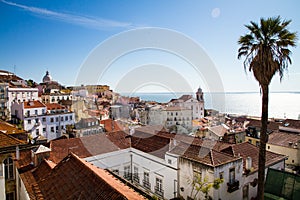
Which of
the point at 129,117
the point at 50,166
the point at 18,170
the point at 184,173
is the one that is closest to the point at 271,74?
the point at 184,173

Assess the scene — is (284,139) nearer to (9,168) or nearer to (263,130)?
(263,130)

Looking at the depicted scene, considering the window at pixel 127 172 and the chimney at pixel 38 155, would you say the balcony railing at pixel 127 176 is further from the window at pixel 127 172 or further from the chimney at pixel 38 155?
the chimney at pixel 38 155

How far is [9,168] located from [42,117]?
1081 inches

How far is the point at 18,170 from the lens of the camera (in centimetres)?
1191

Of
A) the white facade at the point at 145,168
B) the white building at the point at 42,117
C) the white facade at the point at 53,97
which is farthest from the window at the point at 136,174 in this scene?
the white facade at the point at 53,97

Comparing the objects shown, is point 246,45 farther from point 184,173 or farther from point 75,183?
point 75,183

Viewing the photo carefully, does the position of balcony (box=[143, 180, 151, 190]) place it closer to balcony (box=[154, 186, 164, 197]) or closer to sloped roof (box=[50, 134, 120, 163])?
balcony (box=[154, 186, 164, 197])

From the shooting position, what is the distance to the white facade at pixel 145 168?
49.1 ft

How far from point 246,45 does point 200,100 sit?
3528 cm

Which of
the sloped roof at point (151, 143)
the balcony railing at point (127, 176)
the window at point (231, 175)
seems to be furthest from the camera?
the balcony railing at point (127, 176)

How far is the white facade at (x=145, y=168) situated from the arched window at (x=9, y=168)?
4803mm

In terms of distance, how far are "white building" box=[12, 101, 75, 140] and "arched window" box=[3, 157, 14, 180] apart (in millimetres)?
24238

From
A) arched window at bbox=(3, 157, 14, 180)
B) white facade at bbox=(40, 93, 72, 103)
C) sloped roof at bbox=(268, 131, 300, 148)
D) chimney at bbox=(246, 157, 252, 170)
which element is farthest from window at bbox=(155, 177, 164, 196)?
white facade at bbox=(40, 93, 72, 103)

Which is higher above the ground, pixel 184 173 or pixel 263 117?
pixel 263 117
